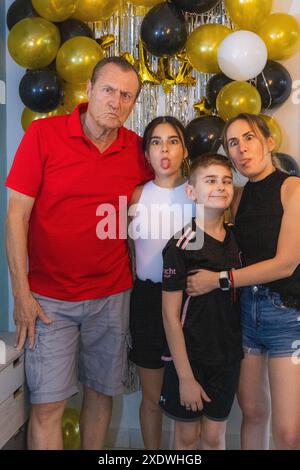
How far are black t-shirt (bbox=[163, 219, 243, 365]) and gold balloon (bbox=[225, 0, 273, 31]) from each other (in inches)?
36.6

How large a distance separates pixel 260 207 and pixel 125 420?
1.29 m

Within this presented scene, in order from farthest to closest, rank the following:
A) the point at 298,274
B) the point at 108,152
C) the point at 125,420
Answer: the point at 125,420 < the point at 108,152 < the point at 298,274

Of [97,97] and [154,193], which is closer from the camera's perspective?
[97,97]


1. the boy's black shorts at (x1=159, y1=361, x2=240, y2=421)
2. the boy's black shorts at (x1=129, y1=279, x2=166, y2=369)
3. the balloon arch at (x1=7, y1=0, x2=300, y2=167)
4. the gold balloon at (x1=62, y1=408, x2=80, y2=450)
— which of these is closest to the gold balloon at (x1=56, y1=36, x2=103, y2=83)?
the balloon arch at (x1=7, y1=0, x2=300, y2=167)

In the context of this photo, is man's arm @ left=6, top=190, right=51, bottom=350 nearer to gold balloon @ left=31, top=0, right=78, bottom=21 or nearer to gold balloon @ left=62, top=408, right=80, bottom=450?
gold balloon @ left=62, top=408, right=80, bottom=450

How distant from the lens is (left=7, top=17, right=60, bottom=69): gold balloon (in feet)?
5.99

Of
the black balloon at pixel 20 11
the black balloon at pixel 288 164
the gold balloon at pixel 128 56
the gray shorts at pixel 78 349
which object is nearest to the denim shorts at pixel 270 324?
the gray shorts at pixel 78 349

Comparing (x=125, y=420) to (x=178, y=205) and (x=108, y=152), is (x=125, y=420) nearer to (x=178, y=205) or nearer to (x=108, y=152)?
(x=178, y=205)

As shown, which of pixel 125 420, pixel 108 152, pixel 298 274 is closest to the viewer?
pixel 298 274

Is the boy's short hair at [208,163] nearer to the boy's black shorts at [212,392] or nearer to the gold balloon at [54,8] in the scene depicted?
the boy's black shorts at [212,392]

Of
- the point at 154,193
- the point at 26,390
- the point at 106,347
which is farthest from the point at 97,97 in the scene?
the point at 26,390

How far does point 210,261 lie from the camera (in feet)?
5.06

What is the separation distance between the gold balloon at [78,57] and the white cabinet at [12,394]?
102 centimetres

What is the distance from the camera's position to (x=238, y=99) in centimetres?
182
